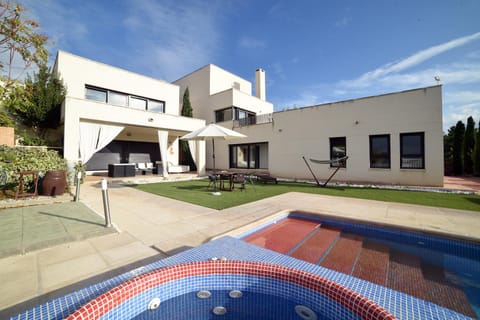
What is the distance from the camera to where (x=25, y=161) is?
720cm

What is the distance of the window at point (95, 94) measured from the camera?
12.5 meters

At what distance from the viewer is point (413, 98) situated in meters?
9.56

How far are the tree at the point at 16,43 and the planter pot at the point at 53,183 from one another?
3147 millimetres

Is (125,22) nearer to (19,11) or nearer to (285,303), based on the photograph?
(19,11)

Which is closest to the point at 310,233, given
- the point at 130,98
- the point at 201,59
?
the point at 130,98

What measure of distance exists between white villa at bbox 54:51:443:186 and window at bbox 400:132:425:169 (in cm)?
4

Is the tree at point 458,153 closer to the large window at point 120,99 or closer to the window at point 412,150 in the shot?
the window at point 412,150

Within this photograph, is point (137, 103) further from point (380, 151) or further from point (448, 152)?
point (448, 152)

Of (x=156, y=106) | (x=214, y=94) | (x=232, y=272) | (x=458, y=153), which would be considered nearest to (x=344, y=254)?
(x=232, y=272)

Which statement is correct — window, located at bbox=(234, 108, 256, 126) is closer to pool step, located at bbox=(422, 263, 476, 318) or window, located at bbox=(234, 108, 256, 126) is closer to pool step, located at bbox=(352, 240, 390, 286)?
pool step, located at bbox=(352, 240, 390, 286)

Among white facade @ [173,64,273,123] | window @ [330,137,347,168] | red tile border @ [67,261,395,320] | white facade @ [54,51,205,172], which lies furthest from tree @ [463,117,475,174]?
red tile border @ [67,261,395,320]

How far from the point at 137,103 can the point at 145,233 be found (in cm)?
1349

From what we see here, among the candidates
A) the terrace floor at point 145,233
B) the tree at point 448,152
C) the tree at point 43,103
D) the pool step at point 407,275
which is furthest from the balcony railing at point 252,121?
the tree at point 448,152

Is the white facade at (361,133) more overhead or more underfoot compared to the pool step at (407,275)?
more overhead
